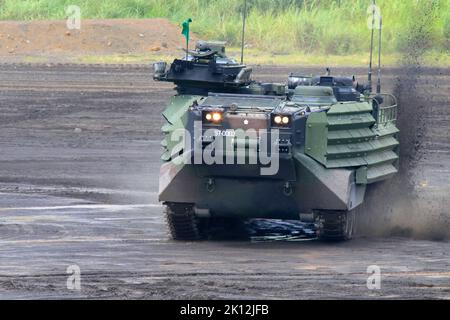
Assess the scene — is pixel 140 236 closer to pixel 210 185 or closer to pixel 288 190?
pixel 210 185

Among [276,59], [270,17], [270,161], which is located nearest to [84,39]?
[270,17]

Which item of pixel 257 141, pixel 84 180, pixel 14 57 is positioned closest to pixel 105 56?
pixel 14 57

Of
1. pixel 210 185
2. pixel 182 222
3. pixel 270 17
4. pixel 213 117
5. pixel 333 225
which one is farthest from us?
pixel 270 17

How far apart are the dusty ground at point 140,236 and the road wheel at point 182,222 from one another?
21 cm

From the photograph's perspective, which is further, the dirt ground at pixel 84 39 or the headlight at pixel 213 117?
the dirt ground at pixel 84 39

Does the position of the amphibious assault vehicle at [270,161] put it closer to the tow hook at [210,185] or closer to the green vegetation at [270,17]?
the tow hook at [210,185]

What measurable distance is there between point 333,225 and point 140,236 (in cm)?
234

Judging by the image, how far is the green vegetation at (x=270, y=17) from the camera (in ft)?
152

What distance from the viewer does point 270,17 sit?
51188mm

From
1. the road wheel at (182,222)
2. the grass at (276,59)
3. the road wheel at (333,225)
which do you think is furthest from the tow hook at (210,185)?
the grass at (276,59)

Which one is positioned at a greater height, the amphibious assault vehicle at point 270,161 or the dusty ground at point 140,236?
the amphibious assault vehicle at point 270,161

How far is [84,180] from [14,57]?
26.0 metres
